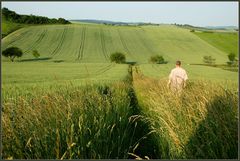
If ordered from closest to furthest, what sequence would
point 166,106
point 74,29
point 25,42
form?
1. point 166,106
2. point 25,42
3. point 74,29

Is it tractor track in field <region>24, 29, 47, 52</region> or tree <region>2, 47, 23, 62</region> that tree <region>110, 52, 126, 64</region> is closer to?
tree <region>2, 47, 23, 62</region>

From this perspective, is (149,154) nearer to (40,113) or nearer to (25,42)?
(40,113)

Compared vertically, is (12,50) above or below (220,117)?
below

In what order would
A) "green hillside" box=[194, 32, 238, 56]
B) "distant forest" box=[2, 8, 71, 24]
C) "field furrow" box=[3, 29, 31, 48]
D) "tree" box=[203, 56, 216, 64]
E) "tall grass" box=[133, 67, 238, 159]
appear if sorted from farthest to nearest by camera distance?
"distant forest" box=[2, 8, 71, 24] → "green hillside" box=[194, 32, 238, 56] → "field furrow" box=[3, 29, 31, 48] → "tree" box=[203, 56, 216, 64] → "tall grass" box=[133, 67, 238, 159]

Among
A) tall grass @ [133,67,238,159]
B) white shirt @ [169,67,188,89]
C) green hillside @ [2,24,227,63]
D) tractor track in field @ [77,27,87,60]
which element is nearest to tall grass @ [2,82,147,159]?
tall grass @ [133,67,238,159]

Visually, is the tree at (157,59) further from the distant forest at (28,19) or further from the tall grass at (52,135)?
the tall grass at (52,135)

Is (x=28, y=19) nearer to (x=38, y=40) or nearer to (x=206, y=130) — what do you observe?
(x=38, y=40)

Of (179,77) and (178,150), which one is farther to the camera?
(179,77)

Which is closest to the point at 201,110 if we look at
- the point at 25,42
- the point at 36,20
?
the point at 25,42

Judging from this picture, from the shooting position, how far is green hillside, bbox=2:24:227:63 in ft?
251

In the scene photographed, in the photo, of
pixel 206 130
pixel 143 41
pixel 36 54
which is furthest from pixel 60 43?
pixel 206 130

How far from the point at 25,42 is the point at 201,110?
3204 inches

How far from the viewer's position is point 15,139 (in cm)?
500

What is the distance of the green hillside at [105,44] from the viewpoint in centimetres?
7656
